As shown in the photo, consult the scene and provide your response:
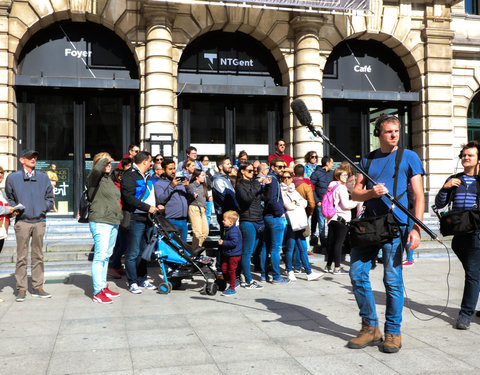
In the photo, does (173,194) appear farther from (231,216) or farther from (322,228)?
(322,228)

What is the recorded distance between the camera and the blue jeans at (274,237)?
8195 mm

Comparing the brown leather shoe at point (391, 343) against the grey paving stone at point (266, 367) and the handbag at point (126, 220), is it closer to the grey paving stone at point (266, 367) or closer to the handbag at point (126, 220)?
the grey paving stone at point (266, 367)

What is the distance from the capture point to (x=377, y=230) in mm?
4562

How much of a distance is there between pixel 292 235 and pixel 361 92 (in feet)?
29.7

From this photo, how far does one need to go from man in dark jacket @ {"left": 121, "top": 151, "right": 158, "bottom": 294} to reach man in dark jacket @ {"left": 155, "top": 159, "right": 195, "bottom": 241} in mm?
680

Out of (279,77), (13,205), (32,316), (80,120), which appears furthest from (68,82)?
(32,316)

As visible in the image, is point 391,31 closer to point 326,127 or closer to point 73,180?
point 326,127

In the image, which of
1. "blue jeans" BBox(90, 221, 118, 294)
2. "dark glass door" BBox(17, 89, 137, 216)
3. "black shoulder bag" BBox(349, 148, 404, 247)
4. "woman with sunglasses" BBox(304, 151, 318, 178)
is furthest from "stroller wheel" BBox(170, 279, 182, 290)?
Answer: "dark glass door" BBox(17, 89, 137, 216)

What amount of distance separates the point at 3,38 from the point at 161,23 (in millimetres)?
4196

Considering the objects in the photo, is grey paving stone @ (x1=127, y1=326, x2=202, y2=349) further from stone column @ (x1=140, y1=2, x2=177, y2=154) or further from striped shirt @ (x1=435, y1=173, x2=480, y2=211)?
stone column @ (x1=140, y1=2, x2=177, y2=154)

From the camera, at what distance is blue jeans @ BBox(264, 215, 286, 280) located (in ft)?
26.9

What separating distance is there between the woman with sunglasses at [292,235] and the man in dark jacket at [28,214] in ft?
12.5

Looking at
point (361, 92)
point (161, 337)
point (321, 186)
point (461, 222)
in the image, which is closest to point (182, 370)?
point (161, 337)

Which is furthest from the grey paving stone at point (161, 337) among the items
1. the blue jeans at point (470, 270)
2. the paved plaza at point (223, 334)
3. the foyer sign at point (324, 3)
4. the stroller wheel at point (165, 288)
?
the foyer sign at point (324, 3)
